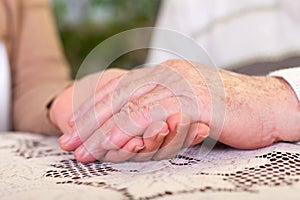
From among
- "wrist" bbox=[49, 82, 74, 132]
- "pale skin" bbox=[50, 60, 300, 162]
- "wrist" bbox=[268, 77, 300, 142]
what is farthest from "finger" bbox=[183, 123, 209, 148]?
"wrist" bbox=[49, 82, 74, 132]

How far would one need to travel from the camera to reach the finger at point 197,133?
0.60 meters

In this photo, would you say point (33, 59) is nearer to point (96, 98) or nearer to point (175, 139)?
point (96, 98)

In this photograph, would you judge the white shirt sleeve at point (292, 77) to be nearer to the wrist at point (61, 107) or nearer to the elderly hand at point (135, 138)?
the elderly hand at point (135, 138)

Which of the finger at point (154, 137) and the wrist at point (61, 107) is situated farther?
the wrist at point (61, 107)

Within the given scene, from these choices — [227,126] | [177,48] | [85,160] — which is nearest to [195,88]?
[227,126]

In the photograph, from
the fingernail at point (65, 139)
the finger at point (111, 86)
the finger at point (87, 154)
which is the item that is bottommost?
the finger at point (87, 154)

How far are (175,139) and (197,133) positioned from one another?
0.09 feet

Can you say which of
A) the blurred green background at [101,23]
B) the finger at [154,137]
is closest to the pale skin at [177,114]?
the finger at [154,137]

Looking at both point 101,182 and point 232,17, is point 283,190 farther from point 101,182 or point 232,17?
point 232,17

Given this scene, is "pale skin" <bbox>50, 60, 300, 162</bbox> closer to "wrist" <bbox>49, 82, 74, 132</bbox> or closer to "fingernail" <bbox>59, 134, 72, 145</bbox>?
"fingernail" <bbox>59, 134, 72, 145</bbox>

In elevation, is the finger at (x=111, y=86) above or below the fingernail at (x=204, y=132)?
above

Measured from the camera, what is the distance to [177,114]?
593 millimetres

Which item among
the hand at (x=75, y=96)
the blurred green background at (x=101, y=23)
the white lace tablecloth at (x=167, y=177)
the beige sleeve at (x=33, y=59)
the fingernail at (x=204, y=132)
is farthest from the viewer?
the blurred green background at (x=101, y=23)

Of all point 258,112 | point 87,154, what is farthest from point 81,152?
point 258,112
